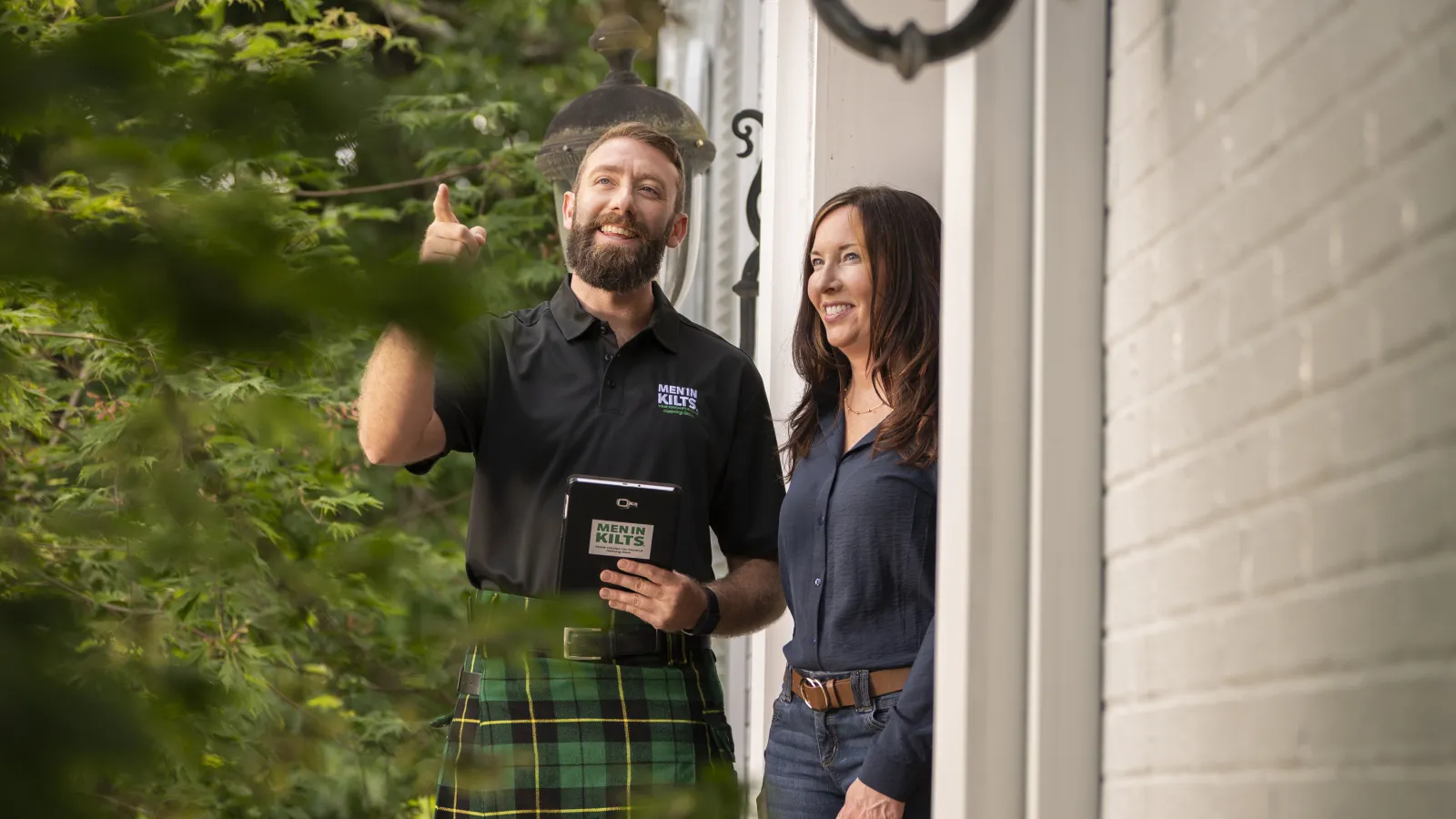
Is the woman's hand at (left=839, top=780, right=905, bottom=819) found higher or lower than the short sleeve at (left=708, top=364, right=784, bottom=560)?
lower

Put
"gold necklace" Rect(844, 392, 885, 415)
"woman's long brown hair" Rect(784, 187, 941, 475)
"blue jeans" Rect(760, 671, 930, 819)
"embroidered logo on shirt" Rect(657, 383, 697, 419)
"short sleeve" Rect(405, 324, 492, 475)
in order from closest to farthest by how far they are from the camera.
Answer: "blue jeans" Rect(760, 671, 930, 819) → "woman's long brown hair" Rect(784, 187, 941, 475) → "gold necklace" Rect(844, 392, 885, 415) → "short sleeve" Rect(405, 324, 492, 475) → "embroidered logo on shirt" Rect(657, 383, 697, 419)

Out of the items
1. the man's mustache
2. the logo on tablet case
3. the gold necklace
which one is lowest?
the logo on tablet case

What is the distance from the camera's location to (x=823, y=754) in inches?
84.2

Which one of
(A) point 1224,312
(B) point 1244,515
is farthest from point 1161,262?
(B) point 1244,515

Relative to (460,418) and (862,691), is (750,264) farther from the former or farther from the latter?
(862,691)

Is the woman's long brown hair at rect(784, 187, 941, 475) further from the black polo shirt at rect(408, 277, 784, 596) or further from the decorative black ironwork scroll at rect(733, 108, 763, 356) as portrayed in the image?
the decorative black ironwork scroll at rect(733, 108, 763, 356)

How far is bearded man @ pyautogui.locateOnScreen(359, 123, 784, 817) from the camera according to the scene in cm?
239

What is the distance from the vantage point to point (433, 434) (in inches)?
97.5

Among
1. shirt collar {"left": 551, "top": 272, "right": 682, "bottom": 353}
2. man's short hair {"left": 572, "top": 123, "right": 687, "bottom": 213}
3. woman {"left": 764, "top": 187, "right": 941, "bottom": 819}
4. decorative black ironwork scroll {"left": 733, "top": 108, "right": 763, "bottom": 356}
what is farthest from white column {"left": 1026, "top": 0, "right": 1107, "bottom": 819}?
decorative black ironwork scroll {"left": 733, "top": 108, "right": 763, "bottom": 356}

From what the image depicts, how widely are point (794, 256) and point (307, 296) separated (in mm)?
2746

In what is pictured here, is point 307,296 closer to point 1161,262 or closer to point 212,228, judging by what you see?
point 212,228

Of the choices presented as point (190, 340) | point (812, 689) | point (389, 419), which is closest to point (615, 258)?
point (389, 419)

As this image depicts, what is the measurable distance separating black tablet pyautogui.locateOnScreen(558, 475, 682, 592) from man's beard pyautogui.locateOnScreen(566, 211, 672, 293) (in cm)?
39

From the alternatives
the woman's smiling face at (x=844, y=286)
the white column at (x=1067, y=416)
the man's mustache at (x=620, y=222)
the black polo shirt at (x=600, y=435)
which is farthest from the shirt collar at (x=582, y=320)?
the white column at (x=1067, y=416)
